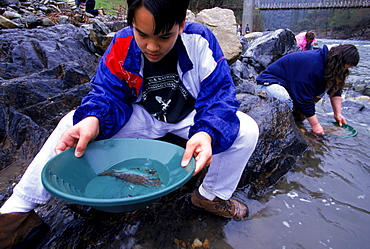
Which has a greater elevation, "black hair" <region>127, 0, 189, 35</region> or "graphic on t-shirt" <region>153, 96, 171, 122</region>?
"black hair" <region>127, 0, 189, 35</region>

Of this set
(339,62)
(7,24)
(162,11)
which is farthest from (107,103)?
(7,24)

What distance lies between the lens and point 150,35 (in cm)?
117

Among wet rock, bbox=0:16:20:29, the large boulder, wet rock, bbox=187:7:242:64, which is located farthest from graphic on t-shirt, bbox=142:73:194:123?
wet rock, bbox=0:16:20:29

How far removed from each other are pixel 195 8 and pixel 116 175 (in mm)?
26444

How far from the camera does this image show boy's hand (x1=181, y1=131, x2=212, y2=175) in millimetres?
1069

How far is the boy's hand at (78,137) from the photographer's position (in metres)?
1.16

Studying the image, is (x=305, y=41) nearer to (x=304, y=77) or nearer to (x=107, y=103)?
(x=304, y=77)

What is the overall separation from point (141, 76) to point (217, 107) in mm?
578

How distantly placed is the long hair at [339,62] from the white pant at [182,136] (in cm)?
212

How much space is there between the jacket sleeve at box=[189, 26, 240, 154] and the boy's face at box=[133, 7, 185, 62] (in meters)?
0.34

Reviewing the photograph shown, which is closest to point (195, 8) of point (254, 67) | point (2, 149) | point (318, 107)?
point (254, 67)

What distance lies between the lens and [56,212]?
1.48 meters

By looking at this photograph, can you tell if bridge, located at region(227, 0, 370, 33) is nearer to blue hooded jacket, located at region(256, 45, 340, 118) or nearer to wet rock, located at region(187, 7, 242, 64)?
wet rock, located at region(187, 7, 242, 64)

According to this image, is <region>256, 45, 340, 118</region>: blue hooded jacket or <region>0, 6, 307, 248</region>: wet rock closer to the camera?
<region>0, 6, 307, 248</region>: wet rock
